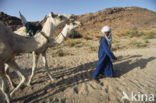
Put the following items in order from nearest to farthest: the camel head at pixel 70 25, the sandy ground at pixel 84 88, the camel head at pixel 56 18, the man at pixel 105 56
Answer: the sandy ground at pixel 84 88, the camel head at pixel 56 18, the camel head at pixel 70 25, the man at pixel 105 56

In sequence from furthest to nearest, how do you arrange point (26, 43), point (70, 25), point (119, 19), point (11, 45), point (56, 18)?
point (119, 19), point (70, 25), point (56, 18), point (26, 43), point (11, 45)

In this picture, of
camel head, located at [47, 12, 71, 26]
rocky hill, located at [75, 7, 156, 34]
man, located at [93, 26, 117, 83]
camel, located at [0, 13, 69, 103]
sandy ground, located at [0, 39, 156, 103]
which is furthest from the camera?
rocky hill, located at [75, 7, 156, 34]

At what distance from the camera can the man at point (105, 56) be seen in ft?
12.3

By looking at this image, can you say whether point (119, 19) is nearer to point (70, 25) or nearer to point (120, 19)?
point (120, 19)

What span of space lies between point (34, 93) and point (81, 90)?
→ 129 cm

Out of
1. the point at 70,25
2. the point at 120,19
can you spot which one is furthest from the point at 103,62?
the point at 120,19

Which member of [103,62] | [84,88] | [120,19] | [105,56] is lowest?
[84,88]

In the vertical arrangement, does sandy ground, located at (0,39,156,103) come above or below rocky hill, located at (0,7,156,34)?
below

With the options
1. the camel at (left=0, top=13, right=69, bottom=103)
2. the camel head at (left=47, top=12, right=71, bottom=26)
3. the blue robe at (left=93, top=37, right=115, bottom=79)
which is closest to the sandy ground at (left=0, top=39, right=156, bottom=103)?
the blue robe at (left=93, top=37, right=115, bottom=79)

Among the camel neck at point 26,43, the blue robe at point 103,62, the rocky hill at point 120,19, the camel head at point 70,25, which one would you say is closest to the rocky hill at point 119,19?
the rocky hill at point 120,19

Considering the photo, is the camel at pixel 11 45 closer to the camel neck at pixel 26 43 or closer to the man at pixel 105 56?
the camel neck at pixel 26 43

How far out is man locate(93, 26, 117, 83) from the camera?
3.75 metres

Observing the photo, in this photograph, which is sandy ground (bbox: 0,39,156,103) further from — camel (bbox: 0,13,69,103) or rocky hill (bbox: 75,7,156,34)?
rocky hill (bbox: 75,7,156,34)

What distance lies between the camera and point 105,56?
397 cm
